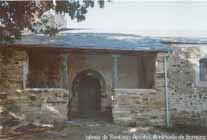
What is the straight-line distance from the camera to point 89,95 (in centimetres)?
1770

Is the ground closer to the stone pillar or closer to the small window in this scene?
the stone pillar

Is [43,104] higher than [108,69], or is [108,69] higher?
[108,69]

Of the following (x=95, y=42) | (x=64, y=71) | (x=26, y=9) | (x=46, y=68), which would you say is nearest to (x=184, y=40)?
(x=95, y=42)

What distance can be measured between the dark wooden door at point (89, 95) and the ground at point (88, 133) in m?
2.81

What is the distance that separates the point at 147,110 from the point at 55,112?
11.8ft

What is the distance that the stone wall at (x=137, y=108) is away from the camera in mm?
14977

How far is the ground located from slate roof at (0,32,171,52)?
9.98ft

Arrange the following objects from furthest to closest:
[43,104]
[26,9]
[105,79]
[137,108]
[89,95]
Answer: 1. [89,95]
2. [105,79]
3. [137,108]
4. [43,104]
5. [26,9]

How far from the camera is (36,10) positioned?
36.3ft

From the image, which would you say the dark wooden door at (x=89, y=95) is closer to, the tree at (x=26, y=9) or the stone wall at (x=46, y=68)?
the stone wall at (x=46, y=68)

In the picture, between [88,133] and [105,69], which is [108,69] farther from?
[88,133]

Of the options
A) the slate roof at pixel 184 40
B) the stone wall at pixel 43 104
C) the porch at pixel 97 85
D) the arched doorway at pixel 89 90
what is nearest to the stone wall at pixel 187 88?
the slate roof at pixel 184 40

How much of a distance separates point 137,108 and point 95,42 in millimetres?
3219

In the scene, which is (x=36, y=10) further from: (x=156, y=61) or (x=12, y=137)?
(x=156, y=61)
